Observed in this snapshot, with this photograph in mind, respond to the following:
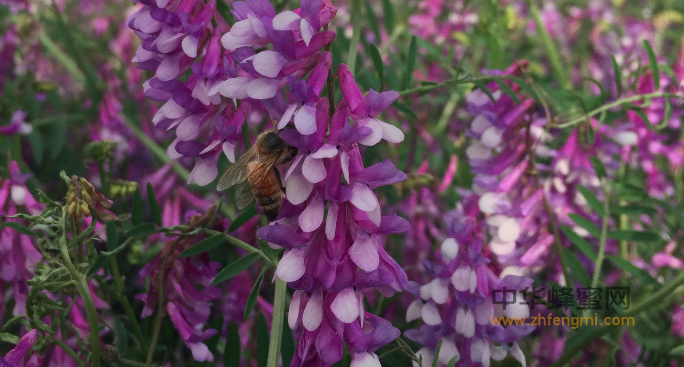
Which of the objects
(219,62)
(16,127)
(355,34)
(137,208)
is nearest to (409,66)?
(355,34)

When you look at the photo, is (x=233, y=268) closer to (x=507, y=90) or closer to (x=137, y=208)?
(x=137, y=208)

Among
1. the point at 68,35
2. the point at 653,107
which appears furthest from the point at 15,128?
the point at 653,107

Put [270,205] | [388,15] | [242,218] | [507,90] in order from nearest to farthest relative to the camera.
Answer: [270,205] < [242,218] < [507,90] < [388,15]

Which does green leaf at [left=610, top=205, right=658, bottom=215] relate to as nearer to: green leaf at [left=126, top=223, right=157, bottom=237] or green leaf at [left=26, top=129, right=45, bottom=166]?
green leaf at [left=126, top=223, right=157, bottom=237]

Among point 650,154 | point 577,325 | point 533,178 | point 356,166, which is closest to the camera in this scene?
point 356,166

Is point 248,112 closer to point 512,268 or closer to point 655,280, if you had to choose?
point 512,268

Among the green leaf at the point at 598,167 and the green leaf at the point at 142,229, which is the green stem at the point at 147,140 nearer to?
the green leaf at the point at 142,229
